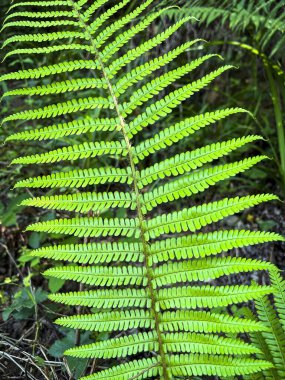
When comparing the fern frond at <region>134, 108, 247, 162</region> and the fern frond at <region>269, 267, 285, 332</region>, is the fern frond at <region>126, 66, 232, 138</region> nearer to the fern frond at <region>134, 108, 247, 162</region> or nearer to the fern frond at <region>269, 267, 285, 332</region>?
the fern frond at <region>134, 108, 247, 162</region>

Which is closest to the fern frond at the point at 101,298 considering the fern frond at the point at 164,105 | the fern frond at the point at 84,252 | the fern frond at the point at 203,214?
the fern frond at the point at 84,252

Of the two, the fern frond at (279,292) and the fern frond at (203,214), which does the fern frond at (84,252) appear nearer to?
the fern frond at (203,214)

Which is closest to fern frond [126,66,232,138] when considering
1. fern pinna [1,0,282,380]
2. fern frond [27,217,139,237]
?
fern pinna [1,0,282,380]

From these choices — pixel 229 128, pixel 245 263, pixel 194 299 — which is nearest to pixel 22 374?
pixel 194 299

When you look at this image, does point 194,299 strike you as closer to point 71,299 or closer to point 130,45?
point 71,299

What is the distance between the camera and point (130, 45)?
10.0 ft

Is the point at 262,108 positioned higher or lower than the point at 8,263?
higher

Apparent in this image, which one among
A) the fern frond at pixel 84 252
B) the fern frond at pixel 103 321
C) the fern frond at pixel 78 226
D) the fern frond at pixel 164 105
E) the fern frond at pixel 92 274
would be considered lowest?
the fern frond at pixel 103 321

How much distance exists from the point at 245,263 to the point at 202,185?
26 centimetres

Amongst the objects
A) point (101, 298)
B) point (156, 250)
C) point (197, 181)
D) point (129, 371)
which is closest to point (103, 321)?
point (101, 298)

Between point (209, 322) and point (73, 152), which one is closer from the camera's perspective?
point (209, 322)

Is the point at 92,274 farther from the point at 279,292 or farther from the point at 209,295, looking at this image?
the point at 279,292

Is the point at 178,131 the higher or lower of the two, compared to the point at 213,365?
higher

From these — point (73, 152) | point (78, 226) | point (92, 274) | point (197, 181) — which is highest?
point (73, 152)
